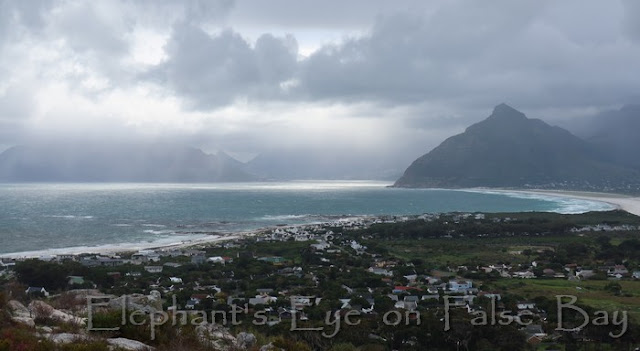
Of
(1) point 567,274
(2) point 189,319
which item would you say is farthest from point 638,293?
(2) point 189,319

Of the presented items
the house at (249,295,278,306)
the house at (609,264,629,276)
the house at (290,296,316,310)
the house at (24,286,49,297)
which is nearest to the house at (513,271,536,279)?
the house at (609,264,629,276)

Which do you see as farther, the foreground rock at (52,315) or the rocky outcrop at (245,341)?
the rocky outcrop at (245,341)

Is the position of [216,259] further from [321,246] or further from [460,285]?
[460,285]

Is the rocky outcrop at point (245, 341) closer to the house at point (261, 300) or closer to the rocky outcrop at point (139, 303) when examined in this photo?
the rocky outcrop at point (139, 303)

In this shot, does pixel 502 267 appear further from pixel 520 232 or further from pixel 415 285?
pixel 520 232

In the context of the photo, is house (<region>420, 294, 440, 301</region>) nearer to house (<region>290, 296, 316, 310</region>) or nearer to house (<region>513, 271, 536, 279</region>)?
house (<region>290, 296, 316, 310</region>)

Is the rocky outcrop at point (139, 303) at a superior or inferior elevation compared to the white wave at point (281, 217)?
superior

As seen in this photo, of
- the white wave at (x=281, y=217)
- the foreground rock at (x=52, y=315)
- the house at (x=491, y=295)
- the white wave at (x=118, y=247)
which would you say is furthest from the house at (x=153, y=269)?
the white wave at (x=281, y=217)

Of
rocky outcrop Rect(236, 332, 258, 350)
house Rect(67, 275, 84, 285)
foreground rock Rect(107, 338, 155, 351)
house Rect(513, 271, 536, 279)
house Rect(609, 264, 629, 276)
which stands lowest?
house Rect(513, 271, 536, 279)

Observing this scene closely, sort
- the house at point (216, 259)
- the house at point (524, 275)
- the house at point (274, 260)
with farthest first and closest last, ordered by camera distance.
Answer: the house at point (274, 260), the house at point (216, 259), the house at point (524, 275)
